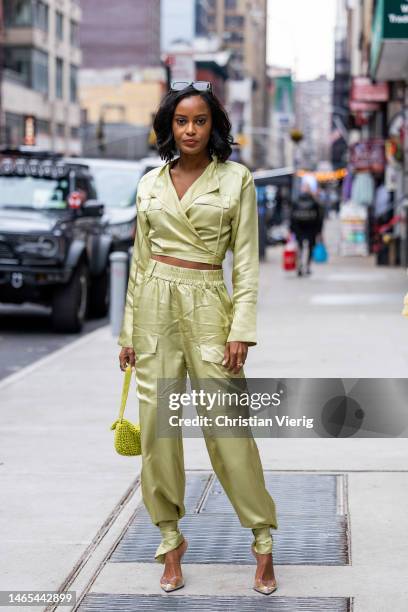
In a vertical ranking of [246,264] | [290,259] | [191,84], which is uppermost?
[191,84]

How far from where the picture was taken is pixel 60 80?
3438 inches

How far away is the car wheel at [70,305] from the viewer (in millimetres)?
14688

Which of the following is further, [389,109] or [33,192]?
[389,109]

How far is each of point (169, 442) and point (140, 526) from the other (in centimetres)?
107

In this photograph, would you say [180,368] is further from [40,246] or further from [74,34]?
[74,34]

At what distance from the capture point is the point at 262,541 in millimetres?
4789

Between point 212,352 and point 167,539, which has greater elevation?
point 212,352

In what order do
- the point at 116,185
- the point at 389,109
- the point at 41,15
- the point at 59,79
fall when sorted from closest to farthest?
1. the point at 116,185
2. the point at 389,109
3. the point at 41,15
4. the point at 59,79

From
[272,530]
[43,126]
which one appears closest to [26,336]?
[272,530]

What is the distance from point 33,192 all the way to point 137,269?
10.8m

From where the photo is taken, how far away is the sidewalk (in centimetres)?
491

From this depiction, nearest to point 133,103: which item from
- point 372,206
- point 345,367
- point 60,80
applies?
point 60,80

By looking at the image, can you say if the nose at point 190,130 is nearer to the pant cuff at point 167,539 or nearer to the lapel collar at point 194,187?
the lapel collar at point 194,187

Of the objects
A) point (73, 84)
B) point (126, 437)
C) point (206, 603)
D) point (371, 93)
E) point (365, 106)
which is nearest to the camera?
point (206, 603)
